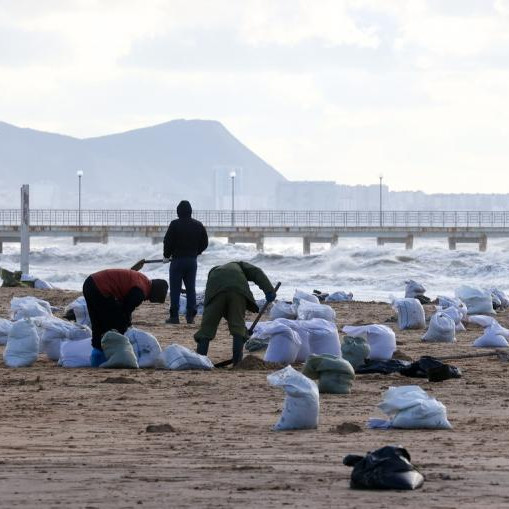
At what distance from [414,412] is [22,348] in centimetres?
449

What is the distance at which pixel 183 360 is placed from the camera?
10797mm

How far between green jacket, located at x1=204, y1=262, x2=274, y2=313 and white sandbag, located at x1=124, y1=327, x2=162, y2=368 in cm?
53

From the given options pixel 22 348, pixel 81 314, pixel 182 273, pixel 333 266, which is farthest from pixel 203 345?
pixel 333 266

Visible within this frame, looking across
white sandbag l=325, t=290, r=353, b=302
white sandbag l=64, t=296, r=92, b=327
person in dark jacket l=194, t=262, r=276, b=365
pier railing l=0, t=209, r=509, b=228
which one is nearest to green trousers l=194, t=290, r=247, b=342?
person in dark jacket l=194, t=262, r=276, b=365

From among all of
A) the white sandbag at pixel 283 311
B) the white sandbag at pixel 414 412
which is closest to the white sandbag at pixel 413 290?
the white sandbag at pixel 283 311

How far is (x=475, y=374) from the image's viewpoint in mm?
10539

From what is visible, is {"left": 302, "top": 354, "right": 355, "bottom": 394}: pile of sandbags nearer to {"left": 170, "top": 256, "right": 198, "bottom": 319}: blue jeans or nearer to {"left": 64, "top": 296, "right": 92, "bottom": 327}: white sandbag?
{"left": 64, "top": 296, "right": 92, "bottom": 327}: white sandbag

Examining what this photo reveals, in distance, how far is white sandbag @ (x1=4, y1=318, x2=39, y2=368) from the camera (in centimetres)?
1114

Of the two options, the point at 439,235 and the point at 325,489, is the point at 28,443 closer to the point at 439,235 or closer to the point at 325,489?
the point at 325,489

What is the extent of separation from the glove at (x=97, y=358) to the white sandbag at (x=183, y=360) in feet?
1.47

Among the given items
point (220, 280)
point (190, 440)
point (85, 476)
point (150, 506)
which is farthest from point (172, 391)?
point (150, 506)

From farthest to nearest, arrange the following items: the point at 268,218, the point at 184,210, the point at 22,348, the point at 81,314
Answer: the point at 268,218, the point at 184,210, the point at 81,314, the point at 22,348

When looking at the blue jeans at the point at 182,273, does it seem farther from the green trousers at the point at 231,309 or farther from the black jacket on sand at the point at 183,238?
the green trousers at the point at 231,309

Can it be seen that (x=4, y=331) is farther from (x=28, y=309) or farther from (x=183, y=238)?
Result: (x=183, y=238)
